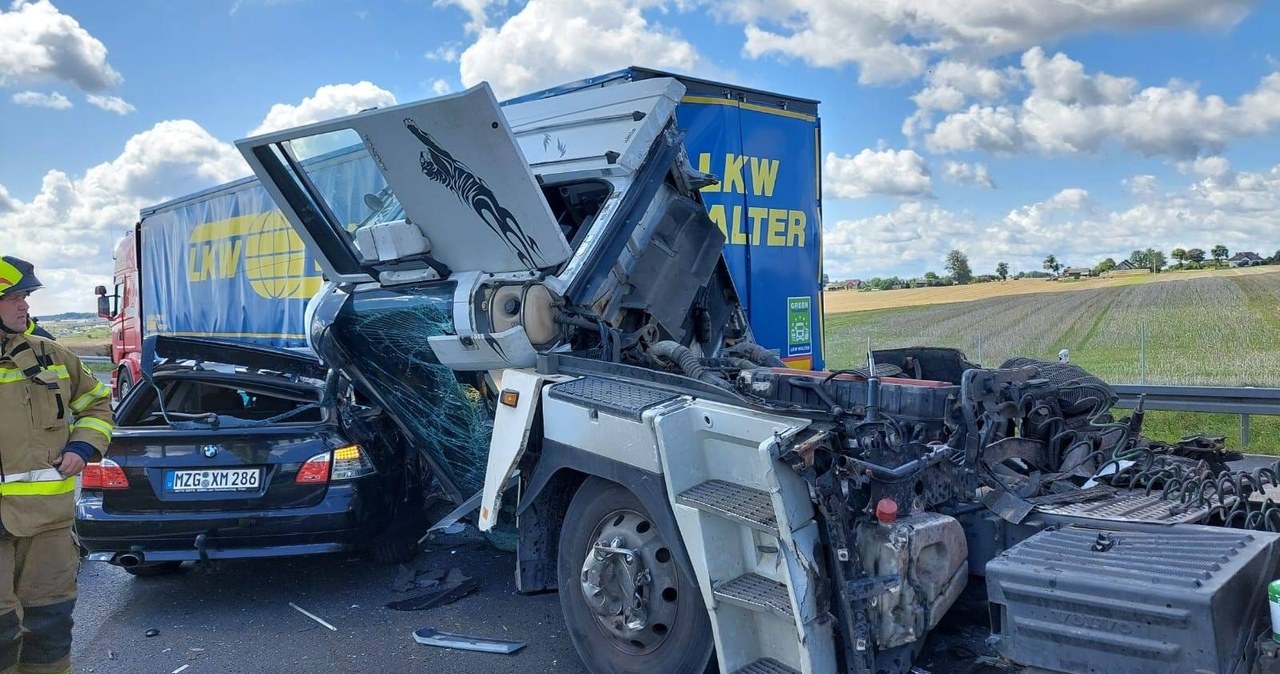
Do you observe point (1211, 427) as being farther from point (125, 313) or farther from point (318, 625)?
point (125, 313)

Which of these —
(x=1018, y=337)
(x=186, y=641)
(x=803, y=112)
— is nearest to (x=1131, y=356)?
(x=1018, y=337)

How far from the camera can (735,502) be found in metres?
3.04

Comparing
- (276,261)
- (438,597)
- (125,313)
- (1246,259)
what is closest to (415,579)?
(438,597)

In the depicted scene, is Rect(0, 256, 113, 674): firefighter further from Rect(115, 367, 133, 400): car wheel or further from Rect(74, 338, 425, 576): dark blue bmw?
Rect(115, 367, 133, 400): car wheel

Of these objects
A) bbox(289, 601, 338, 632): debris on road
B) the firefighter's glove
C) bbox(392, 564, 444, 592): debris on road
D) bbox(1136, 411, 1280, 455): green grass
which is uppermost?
the firefighter's glove

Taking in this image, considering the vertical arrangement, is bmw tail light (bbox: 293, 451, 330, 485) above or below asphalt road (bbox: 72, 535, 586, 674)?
above

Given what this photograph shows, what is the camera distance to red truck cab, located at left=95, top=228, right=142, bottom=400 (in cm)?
1466

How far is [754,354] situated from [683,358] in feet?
3.20

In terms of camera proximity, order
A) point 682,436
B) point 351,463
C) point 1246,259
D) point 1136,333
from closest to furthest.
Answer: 1. point 682,436
2. point 351,463
3. point 1136,333
4. point 1246,259

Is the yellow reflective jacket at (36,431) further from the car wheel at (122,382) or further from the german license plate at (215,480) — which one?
the car wheel at (122,382)

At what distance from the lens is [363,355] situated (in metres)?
5.26

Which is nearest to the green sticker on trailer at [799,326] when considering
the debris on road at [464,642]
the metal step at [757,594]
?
the debris on road at [464,642]

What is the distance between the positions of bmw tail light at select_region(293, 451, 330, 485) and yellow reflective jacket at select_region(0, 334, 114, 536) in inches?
42.3

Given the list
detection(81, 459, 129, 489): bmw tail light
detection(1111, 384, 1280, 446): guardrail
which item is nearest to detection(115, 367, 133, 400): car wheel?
detection(81, 459, 129, 489): bmw tail light
